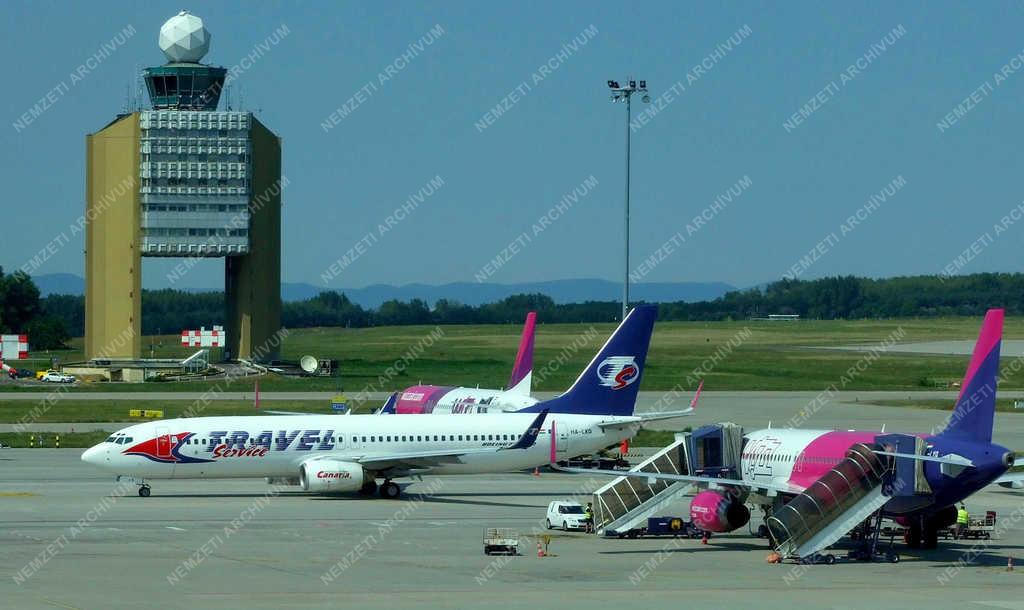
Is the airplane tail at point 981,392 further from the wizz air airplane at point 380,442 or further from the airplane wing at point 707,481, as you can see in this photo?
the wizz air airplane at point 380,442

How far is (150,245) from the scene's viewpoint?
129625 millimetres

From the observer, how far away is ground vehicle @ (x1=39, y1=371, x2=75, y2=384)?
122 meters

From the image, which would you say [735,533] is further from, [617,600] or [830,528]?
[617,600]

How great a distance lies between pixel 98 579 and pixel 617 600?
1208 cm

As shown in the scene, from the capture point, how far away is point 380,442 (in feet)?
182

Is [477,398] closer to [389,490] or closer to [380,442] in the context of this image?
[380,442]

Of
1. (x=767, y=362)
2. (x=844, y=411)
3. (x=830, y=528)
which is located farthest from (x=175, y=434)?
(x=767, y=362)

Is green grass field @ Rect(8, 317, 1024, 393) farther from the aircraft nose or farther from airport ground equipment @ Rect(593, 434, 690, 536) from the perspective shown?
airport ground equipment @ Rect(593, 434, 690, 536)

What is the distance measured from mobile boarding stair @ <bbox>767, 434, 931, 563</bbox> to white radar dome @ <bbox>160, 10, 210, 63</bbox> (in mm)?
101178

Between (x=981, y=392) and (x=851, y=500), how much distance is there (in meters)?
4.62

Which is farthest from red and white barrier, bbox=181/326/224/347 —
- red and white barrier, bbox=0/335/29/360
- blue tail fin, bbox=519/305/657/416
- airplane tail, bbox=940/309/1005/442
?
airplane tail, bbox=940/309/1005/442

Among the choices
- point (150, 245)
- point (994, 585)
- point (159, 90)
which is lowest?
point (994, 585)

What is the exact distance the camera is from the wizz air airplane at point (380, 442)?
54.2 metres

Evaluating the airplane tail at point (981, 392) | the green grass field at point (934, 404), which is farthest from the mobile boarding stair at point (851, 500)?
the green grass field at point (934, 404)
